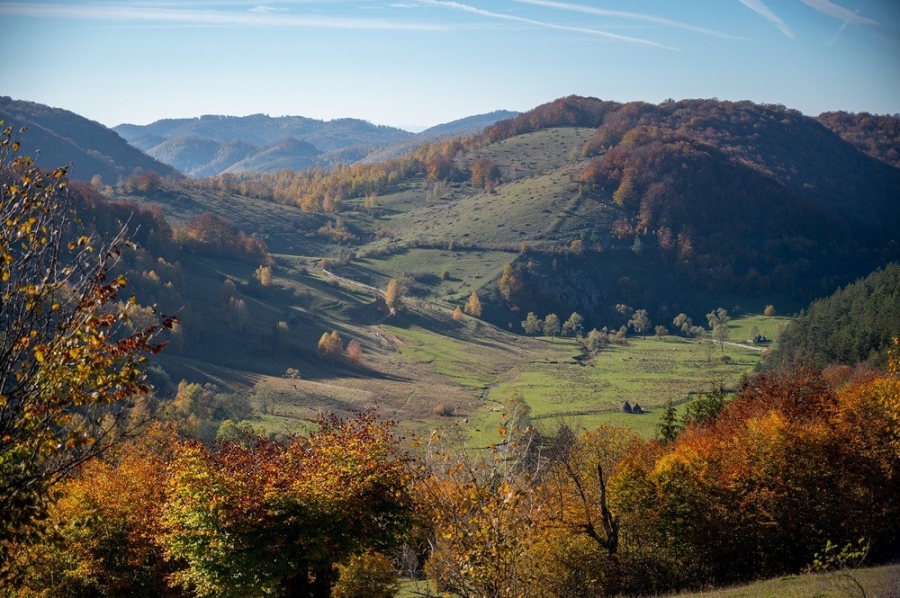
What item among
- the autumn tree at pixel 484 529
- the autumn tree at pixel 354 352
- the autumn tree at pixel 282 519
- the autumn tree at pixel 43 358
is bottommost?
the autumn tree at pixel 354 352

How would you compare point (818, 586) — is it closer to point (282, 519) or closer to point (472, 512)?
point (472, 512)

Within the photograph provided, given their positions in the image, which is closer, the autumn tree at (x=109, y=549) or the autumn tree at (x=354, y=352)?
the autumn tree at (x=109, y=549)

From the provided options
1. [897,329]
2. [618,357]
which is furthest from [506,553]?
[618,357]

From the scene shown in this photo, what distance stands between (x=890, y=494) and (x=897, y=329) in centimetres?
7465

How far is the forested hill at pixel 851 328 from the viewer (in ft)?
364

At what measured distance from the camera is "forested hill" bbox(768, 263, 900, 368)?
11081cm

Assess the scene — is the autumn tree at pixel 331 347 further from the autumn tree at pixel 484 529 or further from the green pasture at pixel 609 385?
the autumn tree at pixel 484 529

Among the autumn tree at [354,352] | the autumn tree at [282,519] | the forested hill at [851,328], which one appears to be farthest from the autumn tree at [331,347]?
the autumn tree at [282,519]

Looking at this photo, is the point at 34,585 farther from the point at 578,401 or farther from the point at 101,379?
Answer: the point at 578,401

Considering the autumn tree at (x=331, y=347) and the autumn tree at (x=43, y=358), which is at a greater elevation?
the autumn tree at (x=43, y=358)

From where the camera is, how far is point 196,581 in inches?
1171

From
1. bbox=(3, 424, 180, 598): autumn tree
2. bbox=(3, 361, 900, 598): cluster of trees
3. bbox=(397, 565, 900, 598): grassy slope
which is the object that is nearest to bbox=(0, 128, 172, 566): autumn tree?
bbox=(3, 361, 900, 598): cluster of trees

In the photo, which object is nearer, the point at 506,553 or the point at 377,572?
the point at 506,553

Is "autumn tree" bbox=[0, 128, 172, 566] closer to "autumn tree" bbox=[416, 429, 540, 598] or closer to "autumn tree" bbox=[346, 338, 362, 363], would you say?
"autumn tree" bbox=[416, 429, 540, 598]
